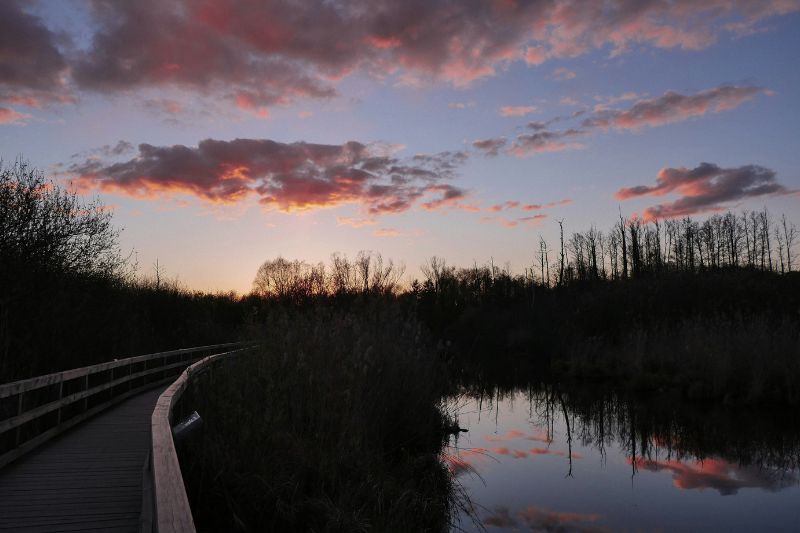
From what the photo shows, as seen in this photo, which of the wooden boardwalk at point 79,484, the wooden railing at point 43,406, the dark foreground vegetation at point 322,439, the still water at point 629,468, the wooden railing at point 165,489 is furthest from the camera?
the still water at point 629,468

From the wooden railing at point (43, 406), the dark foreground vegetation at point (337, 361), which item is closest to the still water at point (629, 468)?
the dark foreground vegetation at point (337, 361)

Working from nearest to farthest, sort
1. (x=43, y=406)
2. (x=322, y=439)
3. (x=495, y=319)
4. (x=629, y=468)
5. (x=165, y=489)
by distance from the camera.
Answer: (x=165, y=489) → (x=322, y=439) → (x=43, y=406) → (x=629, y=468) → (x=495, y=319)

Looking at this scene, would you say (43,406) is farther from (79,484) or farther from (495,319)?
(495,319)

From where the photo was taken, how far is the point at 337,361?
32.9 ft

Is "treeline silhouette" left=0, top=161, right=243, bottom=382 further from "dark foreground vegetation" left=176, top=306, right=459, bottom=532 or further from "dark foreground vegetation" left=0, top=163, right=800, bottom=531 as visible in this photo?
"dark foreground vegetation" left=176, top=306, right=459, bottom=532

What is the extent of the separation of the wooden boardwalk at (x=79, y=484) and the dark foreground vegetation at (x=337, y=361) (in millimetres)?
881

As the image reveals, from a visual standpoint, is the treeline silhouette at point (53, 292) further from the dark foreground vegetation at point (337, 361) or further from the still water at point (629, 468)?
the still water at point (629, 468)

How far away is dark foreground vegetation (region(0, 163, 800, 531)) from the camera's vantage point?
7211mm

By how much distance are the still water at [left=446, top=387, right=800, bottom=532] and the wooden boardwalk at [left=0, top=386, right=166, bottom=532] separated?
4.34m

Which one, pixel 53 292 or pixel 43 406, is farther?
pixel 53 292

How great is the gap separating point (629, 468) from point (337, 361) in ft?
19.2

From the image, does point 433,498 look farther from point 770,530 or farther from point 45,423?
point 45,423

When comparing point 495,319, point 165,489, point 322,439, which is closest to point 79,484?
point 322,439

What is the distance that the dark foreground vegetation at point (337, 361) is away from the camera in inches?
284
